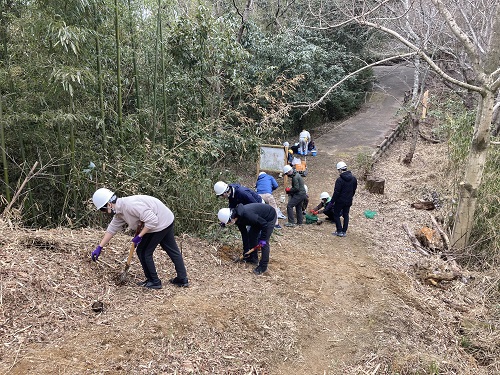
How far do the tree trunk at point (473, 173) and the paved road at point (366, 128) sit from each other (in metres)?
5.84

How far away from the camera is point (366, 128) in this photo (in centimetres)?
1597

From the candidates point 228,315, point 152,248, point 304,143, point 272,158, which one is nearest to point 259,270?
point 228,315

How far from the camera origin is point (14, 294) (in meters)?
3.63

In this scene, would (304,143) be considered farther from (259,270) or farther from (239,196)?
(259,270)

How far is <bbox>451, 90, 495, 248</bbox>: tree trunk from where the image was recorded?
19.5 ft

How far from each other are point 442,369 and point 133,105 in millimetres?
6206

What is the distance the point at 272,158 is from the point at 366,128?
7373 millimetres

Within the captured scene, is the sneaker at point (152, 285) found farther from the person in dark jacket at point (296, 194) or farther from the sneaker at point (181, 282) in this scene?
the person in dark jacket at point (296, 194)

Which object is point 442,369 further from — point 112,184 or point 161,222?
point 112,184

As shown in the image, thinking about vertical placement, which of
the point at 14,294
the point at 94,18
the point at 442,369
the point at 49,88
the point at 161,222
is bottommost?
the point at 442,369

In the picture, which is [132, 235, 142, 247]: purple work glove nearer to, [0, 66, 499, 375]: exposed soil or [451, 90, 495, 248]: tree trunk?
[0, 66, 499, 375]: exposed soil

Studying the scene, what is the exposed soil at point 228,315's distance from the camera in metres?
3.36

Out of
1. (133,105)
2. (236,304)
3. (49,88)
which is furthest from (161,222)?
(133,105)

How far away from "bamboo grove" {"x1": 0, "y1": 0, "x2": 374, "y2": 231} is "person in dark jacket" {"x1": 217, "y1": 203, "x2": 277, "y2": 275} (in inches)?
38.7
